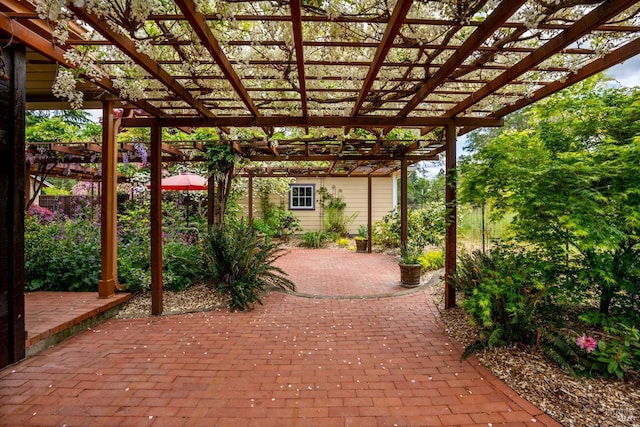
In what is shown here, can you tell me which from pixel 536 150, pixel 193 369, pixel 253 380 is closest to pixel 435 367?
pixel 253 380

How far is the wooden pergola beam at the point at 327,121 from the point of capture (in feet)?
12.7

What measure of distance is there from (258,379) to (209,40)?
2.45 meters

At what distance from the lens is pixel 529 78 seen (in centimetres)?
304

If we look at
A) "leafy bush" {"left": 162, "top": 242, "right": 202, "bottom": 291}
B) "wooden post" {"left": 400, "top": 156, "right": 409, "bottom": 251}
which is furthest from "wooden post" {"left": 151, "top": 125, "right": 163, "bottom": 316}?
"wooden post" {"left": 400, "top": 156, "right": 409, "bottom": 251}

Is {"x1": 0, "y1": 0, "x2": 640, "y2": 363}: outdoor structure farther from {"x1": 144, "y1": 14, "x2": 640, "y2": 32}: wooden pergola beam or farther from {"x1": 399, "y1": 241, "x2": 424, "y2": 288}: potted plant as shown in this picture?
{"x1": 399, "y1": 241, "x2": 424, "y2": 288}: potted plant

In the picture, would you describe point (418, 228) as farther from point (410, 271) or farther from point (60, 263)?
point (60, 263)

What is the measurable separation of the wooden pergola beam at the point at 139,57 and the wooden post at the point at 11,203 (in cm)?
103

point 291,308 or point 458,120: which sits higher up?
point 458,120

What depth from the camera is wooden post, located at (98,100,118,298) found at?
3814mm

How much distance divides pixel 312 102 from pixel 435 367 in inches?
116

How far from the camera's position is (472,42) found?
2.27 metres

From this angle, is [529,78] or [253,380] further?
[529,78]

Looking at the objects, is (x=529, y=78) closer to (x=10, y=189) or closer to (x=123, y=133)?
(x=10, y=189)

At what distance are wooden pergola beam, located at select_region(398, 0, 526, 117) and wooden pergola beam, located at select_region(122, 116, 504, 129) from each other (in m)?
0.59
